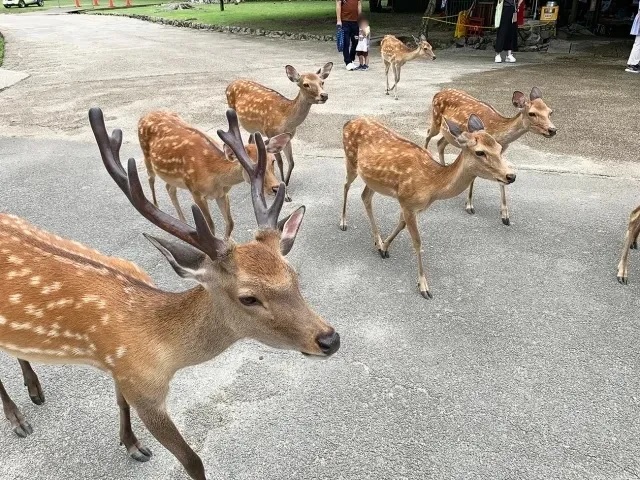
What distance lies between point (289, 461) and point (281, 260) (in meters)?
1.16

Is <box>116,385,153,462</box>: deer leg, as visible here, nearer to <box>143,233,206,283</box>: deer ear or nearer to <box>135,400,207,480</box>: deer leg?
<box>135,400,207,480</box>: deer leg

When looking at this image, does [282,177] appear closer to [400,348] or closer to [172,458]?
[400,348]

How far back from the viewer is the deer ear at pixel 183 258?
5.99 feet

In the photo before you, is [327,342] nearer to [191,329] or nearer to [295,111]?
[191,329]

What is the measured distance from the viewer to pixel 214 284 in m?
1.97

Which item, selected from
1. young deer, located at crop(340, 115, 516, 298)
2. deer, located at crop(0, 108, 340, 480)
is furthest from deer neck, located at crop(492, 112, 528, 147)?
deer, located at crop(0, 108, 340, 480)

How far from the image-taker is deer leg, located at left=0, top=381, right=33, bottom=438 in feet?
8.66

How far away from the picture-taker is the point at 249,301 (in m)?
1.90

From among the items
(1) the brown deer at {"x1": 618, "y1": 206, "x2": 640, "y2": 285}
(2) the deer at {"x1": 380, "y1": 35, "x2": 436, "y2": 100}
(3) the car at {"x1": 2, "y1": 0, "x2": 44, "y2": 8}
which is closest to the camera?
(1) the brown deer at {"x1": 618, "y1": 206, "x2": 640, "y2": 285}

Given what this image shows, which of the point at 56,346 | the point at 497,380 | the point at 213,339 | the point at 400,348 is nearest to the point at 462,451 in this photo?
the point at 497,380

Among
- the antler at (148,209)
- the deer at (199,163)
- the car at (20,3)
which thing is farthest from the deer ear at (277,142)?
the car at (20,3)

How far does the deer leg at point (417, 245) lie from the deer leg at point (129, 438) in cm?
218

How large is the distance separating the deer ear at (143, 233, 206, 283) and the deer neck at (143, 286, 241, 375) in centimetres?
15

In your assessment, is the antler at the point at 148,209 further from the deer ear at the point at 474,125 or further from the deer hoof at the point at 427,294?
the deer ear at the point at 474,125
